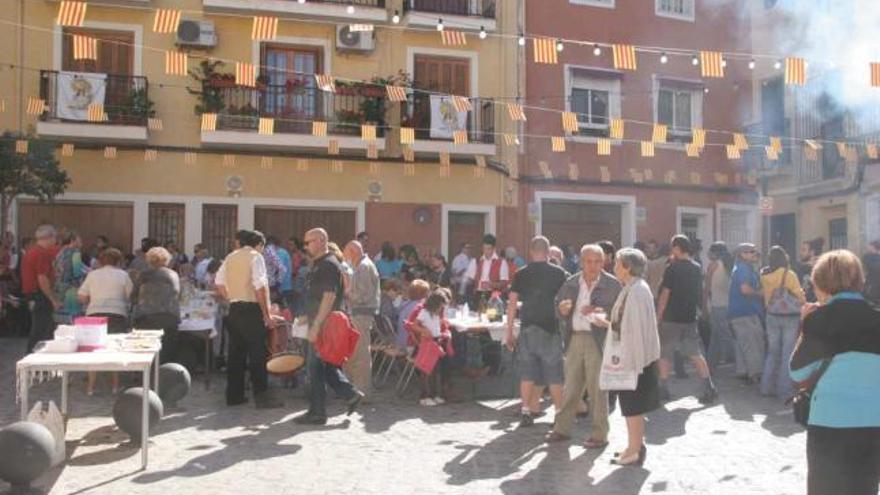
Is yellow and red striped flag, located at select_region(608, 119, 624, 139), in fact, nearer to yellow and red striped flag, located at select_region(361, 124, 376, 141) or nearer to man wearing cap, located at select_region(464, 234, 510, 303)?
yellow and red striped flag, located at select_region(361, 124, 376, 141)

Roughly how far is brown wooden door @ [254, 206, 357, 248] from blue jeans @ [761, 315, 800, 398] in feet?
33.1

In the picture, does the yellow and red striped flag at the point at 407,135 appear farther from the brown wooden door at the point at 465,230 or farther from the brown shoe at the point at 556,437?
the brown shoe at the point at 556,437

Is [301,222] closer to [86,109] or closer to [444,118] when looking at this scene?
[444,118]

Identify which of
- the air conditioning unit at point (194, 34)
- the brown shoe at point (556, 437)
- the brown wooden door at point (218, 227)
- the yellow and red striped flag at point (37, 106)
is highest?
the air conditioning unit at point (194, 34)

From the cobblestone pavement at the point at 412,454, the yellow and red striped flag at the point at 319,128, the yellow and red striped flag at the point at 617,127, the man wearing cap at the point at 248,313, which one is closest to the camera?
the cobblestone pavement at the point at 412,454

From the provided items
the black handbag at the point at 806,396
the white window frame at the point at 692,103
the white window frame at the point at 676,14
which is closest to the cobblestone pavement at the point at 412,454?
the black handbag at the point at 806,396

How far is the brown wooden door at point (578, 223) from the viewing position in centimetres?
1933

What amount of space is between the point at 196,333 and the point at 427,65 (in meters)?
9.97

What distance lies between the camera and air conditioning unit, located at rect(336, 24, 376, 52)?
17.6 metres

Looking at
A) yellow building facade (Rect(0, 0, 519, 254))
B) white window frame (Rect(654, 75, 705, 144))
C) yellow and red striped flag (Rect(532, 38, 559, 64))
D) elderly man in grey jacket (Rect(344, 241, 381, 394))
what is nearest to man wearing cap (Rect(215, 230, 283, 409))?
elderly man in grey jacket (Rect(344, 241, 381, 394))

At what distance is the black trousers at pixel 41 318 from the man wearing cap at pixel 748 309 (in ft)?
26.0

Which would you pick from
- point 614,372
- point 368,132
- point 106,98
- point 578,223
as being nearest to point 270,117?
point 368,132

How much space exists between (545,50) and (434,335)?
10.7m

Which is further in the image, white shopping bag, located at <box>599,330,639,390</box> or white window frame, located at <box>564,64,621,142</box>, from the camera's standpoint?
white window frame, located at <box>564,64,621,142</box>
